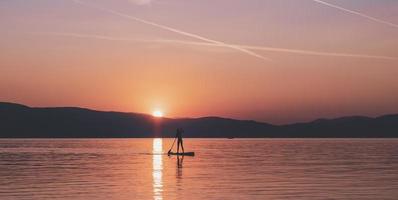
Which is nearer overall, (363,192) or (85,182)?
(363,192)

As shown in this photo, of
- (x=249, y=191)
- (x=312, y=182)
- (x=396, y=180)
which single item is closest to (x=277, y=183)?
(x=312, y=182)

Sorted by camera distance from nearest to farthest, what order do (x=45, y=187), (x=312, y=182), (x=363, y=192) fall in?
(x=363, y=192) → (x=45, y=187) → (x=312, y=182)

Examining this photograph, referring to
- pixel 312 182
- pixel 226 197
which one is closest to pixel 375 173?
pixel 312 182

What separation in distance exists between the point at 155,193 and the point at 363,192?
480 inches

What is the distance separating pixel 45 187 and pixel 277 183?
15312 mm

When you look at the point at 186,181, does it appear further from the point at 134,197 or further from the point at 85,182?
the point at 134,197

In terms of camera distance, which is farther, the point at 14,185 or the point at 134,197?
the point at 14,185

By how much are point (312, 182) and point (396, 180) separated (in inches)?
259

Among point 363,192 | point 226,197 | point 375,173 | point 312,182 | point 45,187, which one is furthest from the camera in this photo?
point 375,173

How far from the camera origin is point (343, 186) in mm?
41531

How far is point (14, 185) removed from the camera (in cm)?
4253

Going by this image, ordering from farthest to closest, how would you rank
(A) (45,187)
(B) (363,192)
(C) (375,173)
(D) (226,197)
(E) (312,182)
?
1. (C) (375,173)
2. (E) (312,182)
3. (A) (45,187)
4. (B) (363,192)
5. (D) (226,197)

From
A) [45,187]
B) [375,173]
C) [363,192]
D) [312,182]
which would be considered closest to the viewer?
[363,192]

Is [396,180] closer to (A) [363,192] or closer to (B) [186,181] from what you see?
(A) [363,192]
